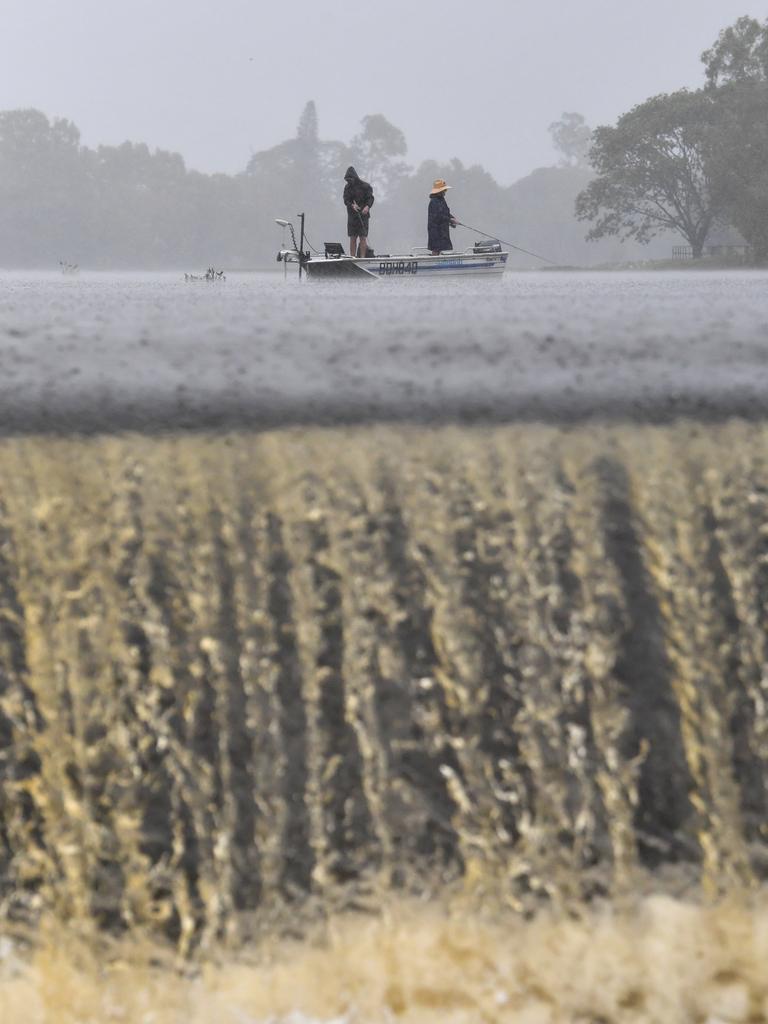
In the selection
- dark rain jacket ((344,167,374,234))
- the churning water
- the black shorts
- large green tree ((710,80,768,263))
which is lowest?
the churning water

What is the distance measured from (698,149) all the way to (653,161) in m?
1.29

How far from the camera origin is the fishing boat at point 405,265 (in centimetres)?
1451

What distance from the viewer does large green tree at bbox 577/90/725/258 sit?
34719 mm

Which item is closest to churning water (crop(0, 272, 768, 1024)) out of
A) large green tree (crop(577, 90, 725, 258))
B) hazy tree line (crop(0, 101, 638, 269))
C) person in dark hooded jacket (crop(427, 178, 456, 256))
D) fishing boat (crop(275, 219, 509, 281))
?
fishing boat (crop(275, 219, 509, 281))

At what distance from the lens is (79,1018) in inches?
85.4

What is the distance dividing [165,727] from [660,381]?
1.06m

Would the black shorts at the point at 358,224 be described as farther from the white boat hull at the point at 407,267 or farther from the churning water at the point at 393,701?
the churning water at the point at 393,701

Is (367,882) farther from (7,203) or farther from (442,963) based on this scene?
(7,203)

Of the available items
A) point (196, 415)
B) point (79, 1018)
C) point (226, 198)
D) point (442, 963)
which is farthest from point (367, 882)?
point (226, 198)

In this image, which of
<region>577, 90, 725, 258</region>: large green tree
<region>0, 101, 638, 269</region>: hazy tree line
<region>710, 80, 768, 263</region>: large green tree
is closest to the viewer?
<region>710, 80, 768, 263</region>: large green tree

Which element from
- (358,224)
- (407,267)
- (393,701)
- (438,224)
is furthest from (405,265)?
(393,701)

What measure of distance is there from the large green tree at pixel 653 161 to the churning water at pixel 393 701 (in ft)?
109

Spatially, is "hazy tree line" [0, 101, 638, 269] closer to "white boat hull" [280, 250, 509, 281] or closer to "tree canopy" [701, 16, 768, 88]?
"tree canopy" [701, 16, 768, 88]

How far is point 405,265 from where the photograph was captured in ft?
49.1
